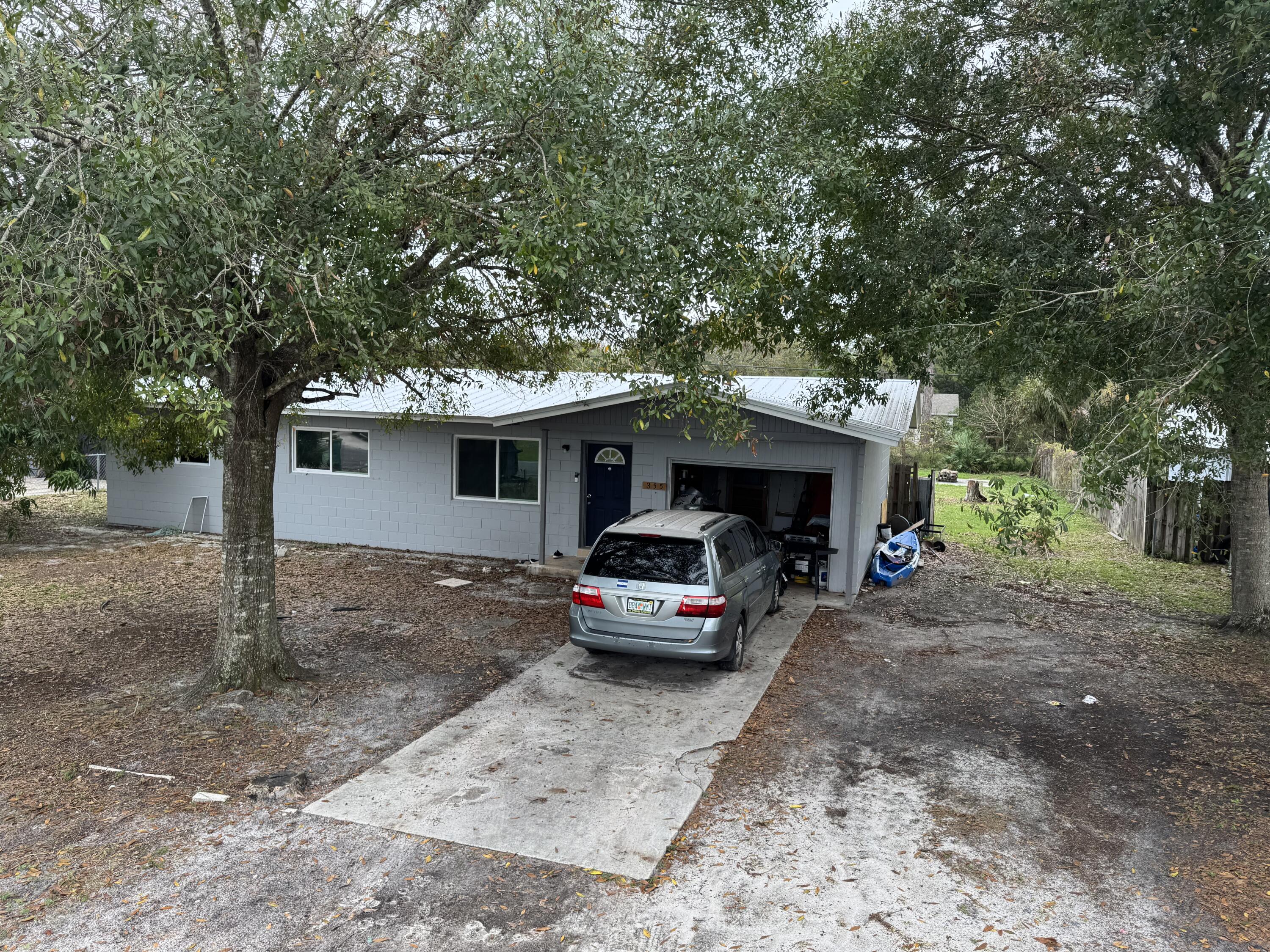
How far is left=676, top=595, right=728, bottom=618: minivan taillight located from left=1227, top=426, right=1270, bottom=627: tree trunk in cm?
752

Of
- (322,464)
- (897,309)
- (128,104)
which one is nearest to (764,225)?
(897,309)

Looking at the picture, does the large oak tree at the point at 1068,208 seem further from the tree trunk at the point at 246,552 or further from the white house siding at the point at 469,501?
the tree trunk at the point at 246,552

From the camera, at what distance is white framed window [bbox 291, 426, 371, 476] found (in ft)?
52.1

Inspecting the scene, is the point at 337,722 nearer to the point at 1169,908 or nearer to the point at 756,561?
the point at 756,561

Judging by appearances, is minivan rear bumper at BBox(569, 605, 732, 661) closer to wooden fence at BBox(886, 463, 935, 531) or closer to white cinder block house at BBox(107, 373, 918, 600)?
white cinder block house at BBox(107, 373, 918, 600)

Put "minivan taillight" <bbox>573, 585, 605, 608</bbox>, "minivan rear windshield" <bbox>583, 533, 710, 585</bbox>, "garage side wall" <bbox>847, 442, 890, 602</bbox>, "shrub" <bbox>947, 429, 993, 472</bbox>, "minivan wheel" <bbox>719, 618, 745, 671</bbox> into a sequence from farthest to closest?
"shrub" <bbox>947, 429, 993, 472</bbox> → "garage side wall" <bbox>847, 442, 890, 602</bbox> → "minivan wheel" <bbox>719, 618, 745, 671</bbox> → "minivan taillight" <bbox>573, 585, 605, 608</bbox> → "minivan rear windshield" <bbox>583, 533, 710, 585</bbox>

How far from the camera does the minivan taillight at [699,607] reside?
794 centimetres

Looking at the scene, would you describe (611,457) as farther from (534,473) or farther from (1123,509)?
(1123,509)

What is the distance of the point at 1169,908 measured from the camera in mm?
4652

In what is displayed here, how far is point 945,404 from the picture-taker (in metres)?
51.2

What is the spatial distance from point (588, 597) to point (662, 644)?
86 centimetres

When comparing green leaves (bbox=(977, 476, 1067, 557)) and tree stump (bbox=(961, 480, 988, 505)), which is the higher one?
green leaves (bbox=(977, 476, 1067, 557))

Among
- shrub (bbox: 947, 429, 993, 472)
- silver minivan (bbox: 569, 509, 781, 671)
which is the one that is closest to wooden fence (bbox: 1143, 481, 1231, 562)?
silver minivan (bbox: 569, 509, 781, 671)

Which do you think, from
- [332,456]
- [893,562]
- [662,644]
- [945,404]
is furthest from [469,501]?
[945,404]
